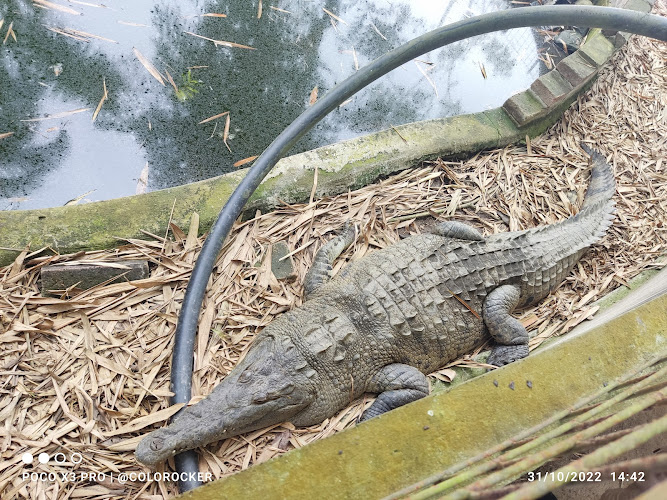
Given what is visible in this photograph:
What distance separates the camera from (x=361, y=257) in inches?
104

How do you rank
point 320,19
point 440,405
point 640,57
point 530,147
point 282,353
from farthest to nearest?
1. point 640,57
2. point 320,19
3. point 530,147
4. point 282,353
5. point 440,405

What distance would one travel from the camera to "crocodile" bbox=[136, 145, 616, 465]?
78.5 inches

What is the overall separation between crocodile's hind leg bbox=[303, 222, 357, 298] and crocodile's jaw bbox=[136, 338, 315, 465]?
17.6 inches

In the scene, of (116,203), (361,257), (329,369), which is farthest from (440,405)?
(116,203)

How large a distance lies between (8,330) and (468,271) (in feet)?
7.33

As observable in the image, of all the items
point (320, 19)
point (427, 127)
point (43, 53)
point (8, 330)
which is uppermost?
point (320, 19)

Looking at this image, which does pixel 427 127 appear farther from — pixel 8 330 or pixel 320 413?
pixel 8 330

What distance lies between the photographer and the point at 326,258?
252cm

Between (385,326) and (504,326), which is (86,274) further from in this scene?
(504,326)

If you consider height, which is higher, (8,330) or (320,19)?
(320,19)

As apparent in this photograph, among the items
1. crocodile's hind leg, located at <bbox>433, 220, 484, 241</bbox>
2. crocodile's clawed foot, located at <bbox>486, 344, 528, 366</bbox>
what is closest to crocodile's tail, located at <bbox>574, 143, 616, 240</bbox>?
crocodile's hind leg, located at <bbox>433, 220, 484, 241</bbox>

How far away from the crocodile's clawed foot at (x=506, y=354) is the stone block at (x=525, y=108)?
1.57 meters

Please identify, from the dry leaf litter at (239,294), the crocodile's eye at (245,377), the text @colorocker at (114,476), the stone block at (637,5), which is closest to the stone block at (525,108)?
the dry leaf litter at (239,294)

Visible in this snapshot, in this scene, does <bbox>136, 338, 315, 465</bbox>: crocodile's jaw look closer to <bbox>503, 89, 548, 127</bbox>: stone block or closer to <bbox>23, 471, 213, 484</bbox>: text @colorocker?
<bbox>23, 471, 213, 484</bbox>: text @colorocker
